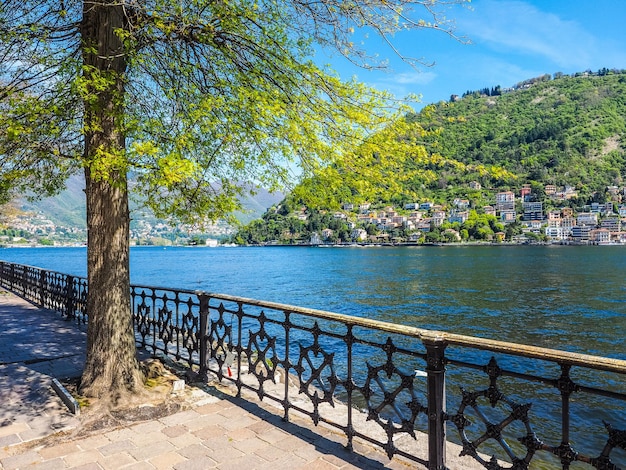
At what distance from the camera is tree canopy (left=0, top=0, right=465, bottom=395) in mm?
4766

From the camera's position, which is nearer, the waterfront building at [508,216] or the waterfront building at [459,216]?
the waterfront building at [508,216]

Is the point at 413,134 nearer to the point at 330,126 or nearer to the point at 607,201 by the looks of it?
the point at 330,126

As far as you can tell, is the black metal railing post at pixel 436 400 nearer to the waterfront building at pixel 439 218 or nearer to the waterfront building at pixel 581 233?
the waterfront building at pixel 439 218

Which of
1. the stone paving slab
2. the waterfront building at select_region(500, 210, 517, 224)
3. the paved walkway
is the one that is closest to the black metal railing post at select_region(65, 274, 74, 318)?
Answer: the stone paving slab

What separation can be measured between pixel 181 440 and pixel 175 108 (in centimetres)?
407

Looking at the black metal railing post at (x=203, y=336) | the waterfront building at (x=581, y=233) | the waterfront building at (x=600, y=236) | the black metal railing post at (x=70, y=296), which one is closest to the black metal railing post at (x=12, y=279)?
the black metal railing post at (x=70, y=296)

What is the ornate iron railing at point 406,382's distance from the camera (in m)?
2.98

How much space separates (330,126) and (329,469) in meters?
3.77

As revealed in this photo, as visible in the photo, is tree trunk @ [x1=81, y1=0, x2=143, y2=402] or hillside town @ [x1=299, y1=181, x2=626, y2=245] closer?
tree trunk @ [x1=81, y1=0, x2=143, y2=402]

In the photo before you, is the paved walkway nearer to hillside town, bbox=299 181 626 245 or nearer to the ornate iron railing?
the ornate iron railing

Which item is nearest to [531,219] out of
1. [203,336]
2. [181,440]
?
[203,336]

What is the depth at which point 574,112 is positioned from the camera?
163 meters

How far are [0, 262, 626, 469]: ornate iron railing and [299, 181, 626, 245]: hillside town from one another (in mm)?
125462

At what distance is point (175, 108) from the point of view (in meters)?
5.68
